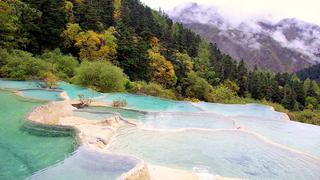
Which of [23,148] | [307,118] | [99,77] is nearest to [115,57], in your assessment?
[99,77]

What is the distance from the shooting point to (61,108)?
18.7 metres

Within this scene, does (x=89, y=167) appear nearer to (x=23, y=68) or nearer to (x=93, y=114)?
(x=93, y=114)

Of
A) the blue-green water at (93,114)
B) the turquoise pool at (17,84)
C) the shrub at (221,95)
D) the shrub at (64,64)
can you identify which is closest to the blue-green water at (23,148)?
the blue-green water at (93,114)

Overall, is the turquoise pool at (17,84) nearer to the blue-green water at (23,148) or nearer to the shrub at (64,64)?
the blue-green water at (23,148)

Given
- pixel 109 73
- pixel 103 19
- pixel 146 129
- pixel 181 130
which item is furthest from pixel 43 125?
pixel 103 19

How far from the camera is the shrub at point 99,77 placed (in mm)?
29938

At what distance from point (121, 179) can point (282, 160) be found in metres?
7.53

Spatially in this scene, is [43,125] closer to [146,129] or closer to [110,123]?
[110,123]

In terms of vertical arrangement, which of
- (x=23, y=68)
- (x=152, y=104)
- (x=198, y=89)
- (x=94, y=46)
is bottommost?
(x=152, y=104)

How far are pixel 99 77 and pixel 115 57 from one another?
12279 mm

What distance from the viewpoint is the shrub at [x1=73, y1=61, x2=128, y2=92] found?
2994cm

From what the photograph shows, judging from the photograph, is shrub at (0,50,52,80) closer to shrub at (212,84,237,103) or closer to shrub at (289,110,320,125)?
shrub at (212,84,237,103)

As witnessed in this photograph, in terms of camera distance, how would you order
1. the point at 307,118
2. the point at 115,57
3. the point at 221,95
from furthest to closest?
the point at 221,95 → the point at 115,57 → the point at 307,118

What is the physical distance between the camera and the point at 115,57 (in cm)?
4206
